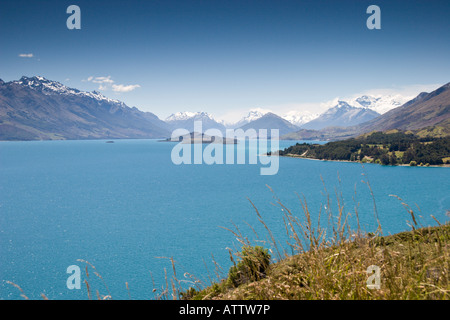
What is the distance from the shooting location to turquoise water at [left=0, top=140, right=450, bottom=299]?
41.1m

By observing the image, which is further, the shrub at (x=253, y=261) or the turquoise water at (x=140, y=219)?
the turquoise water at (x=140, y=219)

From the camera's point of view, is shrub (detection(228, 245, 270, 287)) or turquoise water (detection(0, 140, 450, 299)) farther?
turquoise water (detection(0, 140, 450, 299))

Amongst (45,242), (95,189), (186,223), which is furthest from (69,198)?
(186,223)

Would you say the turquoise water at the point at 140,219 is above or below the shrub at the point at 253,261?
below

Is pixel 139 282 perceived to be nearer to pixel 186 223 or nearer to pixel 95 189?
pixel 186 223

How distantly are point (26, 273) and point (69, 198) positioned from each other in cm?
4907

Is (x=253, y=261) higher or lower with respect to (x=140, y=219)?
higher

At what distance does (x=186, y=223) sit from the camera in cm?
6338

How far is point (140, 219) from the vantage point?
6588 cm

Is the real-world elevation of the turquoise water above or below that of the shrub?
below

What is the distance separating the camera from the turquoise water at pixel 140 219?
135 ft

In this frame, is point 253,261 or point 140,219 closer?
point 253,261
